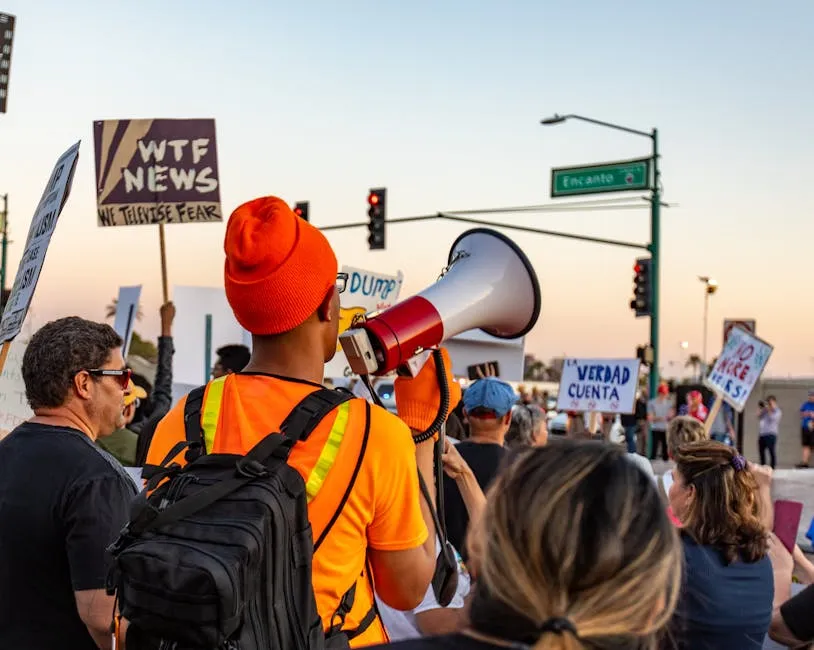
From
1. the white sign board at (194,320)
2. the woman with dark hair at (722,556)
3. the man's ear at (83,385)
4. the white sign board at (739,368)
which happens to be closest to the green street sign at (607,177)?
the white sign board at (739,368)

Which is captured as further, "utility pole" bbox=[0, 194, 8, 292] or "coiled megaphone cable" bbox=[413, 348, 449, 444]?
"utility pole" bbox=[0, 194, 8, 292]

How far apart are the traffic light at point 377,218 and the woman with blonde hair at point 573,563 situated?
19.7 m

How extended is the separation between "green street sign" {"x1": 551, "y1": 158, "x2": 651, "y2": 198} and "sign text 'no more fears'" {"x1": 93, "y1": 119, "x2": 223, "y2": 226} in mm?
14054

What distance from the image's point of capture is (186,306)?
977 centimetres

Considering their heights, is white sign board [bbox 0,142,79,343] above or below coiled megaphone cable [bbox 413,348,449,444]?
above

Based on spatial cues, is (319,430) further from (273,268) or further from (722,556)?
(722,556)

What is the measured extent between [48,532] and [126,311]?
4647 millimetres

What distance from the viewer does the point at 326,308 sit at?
2098 mm

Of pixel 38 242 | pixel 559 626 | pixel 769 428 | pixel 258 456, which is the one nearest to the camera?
pixel 559 626

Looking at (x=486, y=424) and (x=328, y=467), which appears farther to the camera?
(x=486, y=424)

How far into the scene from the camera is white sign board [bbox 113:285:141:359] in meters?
6.60

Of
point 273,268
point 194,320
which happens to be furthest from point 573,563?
point 194,320

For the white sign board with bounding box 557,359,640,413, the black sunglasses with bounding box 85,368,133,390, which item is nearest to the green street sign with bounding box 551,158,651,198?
the white sign board with bounding box 557,359,640,413

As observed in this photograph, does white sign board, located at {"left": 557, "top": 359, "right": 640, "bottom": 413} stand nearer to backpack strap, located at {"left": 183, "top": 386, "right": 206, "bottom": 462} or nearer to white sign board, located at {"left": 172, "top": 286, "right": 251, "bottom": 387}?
white sign board, located at {"left": 172, "top": 286, "right": 251, "bottom": 387}
